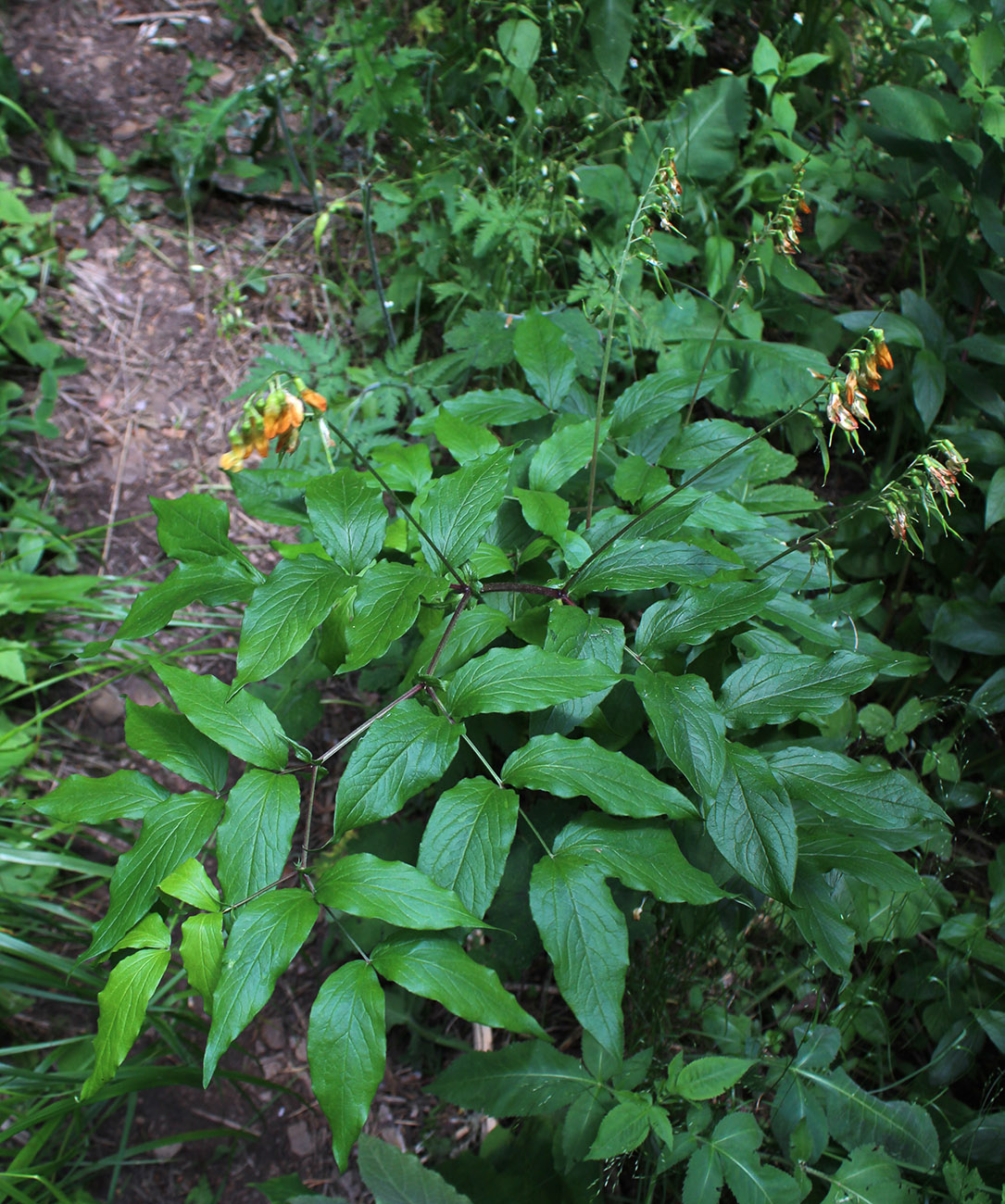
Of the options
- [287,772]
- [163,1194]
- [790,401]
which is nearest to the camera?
[287,772]

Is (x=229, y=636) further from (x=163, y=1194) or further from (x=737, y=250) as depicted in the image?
(x=737, y=250)

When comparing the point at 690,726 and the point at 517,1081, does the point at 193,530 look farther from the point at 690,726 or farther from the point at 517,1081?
the point at 517,1081

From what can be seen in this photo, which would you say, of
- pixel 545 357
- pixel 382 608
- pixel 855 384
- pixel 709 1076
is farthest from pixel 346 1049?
pixel 545 357

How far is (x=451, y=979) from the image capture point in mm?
938

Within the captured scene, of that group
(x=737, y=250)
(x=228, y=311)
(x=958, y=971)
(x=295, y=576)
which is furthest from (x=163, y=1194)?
(x=737, y=250)

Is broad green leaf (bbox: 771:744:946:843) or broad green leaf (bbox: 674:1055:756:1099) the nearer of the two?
broad green leaf (bbox: 771:744:946:843)

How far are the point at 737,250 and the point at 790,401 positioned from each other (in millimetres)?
794

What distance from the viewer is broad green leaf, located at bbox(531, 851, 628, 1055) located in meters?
0.93

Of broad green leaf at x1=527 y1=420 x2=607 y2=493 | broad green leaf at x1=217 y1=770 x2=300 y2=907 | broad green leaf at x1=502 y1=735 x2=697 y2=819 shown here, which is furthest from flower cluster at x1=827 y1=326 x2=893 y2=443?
broad green leaf at x1=217 y1=770 x2=300 y2=907

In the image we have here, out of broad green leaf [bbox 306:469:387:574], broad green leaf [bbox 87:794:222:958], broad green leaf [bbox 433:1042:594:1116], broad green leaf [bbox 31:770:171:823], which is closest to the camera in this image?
broad green leaf [bbox 87:794:222:958]

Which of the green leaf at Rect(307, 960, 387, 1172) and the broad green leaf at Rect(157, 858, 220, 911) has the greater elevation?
the broad green leaf at Rect(157, 858, 220, 911)

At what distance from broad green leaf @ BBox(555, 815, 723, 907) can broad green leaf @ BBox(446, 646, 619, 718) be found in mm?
206

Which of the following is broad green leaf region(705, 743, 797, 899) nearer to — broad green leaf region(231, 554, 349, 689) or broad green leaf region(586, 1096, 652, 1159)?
broad green leaf region(586, 1096, 652, 1159)

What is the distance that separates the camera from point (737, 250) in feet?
8.00
